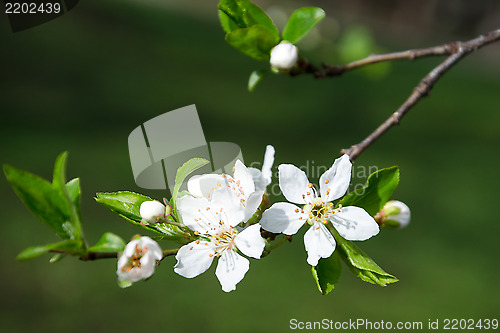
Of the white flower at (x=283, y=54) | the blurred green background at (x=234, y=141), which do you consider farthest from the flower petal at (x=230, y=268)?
the blurred green background at (x=234, y=141)

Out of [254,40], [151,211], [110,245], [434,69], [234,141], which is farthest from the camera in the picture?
[234,141]

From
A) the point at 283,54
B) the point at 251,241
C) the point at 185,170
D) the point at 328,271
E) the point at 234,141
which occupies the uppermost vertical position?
the point at 283,54

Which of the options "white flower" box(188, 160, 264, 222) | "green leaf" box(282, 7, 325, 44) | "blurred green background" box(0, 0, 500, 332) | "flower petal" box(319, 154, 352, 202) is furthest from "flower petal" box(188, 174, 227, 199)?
"blurred green background" box(0, 0, 500, 332)

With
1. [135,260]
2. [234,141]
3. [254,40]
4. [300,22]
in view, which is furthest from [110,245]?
[234,141]

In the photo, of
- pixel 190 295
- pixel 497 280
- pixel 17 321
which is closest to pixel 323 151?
pixel 497 280

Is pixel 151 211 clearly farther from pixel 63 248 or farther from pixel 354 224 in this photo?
pixel 354 224

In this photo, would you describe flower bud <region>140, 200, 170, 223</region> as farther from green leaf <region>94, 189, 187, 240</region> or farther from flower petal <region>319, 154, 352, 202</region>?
flower petal <region>319, 154, 352, 202</region>

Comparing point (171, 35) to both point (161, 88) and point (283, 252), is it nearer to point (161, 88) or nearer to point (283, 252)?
point (161, 88)
